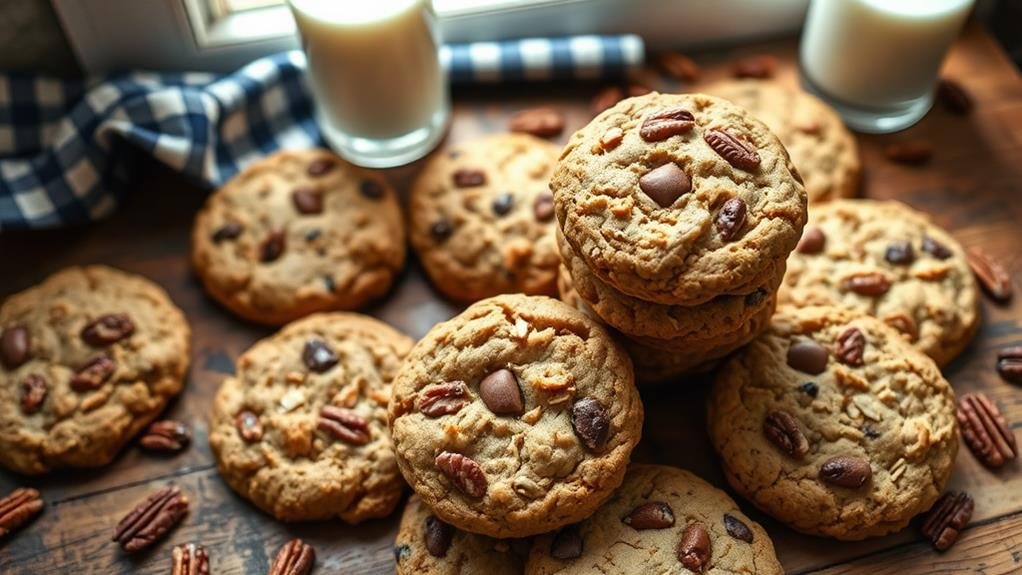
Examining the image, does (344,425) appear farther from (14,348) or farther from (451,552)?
(14,348)

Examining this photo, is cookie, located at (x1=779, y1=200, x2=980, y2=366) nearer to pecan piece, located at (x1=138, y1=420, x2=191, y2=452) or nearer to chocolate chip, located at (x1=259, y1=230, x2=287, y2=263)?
chocolate chip, located at (x1=259, y1=230, x2=287, y2=263)

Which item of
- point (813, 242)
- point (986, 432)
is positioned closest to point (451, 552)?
point (813, 242)

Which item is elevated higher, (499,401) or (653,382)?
(499,401)

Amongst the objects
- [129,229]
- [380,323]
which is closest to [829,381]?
[380,323]

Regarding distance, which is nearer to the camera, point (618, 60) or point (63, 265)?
point (63, 265)

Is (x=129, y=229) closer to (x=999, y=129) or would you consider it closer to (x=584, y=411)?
(x=584, y=411)

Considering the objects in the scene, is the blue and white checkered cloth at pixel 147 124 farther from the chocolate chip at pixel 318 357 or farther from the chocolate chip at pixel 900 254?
the chocolate chip at pixel 900 254
